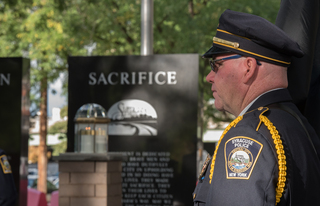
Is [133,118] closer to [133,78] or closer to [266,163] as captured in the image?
[133,78]

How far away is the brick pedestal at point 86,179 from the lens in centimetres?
465

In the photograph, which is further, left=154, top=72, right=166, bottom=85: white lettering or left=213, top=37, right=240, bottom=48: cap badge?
left=154, top=72, right=166, bottom=85: white lettering

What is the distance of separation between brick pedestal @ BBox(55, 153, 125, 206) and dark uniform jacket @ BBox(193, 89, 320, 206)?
3.16m

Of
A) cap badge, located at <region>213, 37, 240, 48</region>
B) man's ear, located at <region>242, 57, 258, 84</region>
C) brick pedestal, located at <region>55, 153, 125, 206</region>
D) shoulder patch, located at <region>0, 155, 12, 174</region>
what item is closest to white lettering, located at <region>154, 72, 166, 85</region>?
brick pedestal, located at <region>55, 153, 125, 206</region>

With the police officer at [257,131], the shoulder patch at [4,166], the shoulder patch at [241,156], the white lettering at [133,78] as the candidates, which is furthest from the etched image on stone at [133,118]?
the shoulder patch at [241,156]

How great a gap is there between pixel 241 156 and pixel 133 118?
5714mm

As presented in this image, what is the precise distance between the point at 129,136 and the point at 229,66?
18.0 feet

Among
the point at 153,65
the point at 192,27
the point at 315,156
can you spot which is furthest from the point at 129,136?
the point at 192,27

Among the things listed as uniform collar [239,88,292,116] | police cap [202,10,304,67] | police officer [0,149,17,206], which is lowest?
police officer [0,149,17,206]

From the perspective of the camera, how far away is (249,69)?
5.57 ft

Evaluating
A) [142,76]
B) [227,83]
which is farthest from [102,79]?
[227,83]

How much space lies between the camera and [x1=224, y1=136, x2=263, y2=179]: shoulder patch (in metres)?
1.44

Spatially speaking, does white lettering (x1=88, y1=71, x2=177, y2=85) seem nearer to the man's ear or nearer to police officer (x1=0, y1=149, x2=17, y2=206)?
police officer (x1=0, y1=149, x2=17, y2=206)

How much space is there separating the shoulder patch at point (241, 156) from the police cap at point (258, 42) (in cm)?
36
